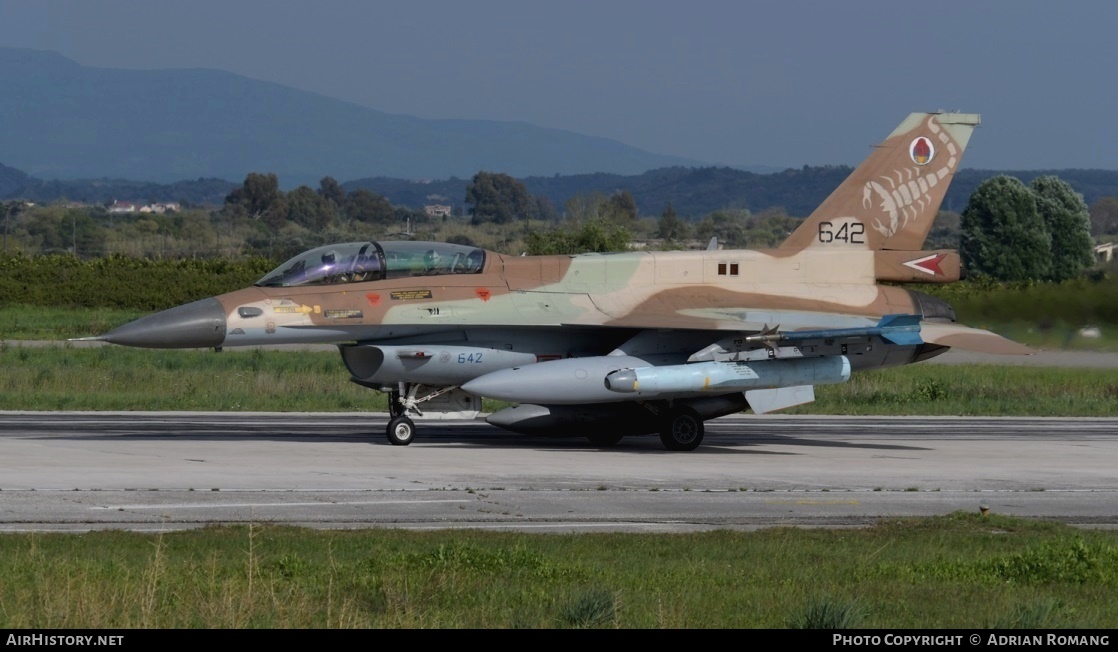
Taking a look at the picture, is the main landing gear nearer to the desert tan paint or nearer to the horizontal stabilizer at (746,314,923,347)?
the desert tan paint

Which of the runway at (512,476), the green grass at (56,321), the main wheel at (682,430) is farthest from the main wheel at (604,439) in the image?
the green grass at (56,321)

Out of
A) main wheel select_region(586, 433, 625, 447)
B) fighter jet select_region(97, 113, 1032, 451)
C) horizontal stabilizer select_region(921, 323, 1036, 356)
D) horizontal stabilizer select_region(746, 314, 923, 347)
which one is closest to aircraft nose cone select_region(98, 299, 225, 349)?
fighter jet select_region(97, 113, 1032, 451)

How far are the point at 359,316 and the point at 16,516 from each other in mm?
7501

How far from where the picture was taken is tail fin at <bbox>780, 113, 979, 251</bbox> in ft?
75.3

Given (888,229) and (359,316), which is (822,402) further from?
(359,316)

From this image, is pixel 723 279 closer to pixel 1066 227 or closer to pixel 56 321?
pixel 56 321

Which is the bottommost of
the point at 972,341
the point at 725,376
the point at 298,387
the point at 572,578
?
the point at 298,387

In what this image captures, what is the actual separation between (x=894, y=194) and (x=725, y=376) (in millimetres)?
4816

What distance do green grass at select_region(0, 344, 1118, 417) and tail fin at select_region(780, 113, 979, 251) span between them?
18.6ft

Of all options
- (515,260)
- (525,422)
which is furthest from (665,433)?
(515,260)

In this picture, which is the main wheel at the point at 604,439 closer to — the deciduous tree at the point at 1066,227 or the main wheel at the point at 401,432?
the main wheel at the point at 401,432

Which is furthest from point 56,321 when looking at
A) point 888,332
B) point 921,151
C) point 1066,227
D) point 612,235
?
point 1066,227

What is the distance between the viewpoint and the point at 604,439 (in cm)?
2267

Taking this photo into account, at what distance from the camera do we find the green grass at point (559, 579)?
8.64 metres
